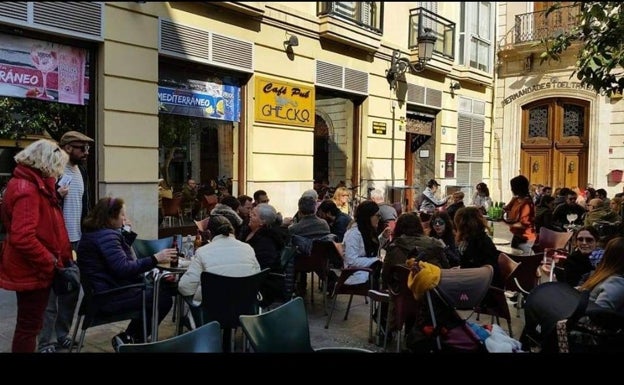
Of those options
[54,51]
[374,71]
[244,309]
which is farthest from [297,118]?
[244,309]

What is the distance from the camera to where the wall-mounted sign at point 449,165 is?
13.8 meters

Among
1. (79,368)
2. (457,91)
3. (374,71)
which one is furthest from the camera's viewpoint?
(457,91)

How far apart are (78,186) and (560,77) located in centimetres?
941

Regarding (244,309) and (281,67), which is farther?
(281,67)

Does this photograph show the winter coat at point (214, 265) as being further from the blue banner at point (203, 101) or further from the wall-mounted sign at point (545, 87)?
the wall-mounted sign at point (545, 87)

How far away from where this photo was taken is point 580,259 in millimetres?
4090

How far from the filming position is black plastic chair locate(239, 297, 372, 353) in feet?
7.20

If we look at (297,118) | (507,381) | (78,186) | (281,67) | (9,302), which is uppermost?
(281,67)

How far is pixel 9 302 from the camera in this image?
192 inches

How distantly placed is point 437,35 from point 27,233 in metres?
11.5

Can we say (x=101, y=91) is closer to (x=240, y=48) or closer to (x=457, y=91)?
(x=240, y=48)

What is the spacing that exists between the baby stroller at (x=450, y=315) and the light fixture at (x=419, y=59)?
8796 millimetres

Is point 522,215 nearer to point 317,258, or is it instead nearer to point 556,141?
point 317,258

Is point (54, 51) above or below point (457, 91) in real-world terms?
below
